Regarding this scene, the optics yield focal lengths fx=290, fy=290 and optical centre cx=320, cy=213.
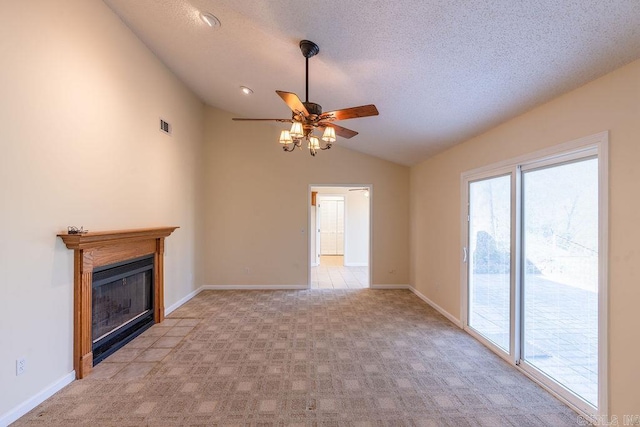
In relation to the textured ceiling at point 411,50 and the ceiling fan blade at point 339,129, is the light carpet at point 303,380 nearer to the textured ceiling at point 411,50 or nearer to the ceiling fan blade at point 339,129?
the ceiling fan blade at point 339,129

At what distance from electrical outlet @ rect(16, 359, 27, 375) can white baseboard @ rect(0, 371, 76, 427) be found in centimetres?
23

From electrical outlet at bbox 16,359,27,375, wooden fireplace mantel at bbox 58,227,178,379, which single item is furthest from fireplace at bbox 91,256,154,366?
electrical outlet at bbox 16,359,27,375

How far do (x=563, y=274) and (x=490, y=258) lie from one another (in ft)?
3.21

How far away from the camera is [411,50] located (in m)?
2.26

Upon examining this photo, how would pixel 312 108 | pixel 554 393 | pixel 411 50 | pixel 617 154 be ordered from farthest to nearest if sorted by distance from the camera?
pixel 312 108 → pixel 554 393 → pixel 411 50 → pixel 617 154

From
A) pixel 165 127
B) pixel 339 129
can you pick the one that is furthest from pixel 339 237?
pixel 339 129

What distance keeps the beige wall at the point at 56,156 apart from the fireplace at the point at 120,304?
0.38m

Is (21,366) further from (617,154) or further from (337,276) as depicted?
(337,276)

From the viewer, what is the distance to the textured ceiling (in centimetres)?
170

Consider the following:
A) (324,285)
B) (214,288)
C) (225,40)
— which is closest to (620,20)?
(225,40)

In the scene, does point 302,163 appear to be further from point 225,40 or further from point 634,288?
point 634,288

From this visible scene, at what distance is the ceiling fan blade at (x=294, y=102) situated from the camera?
222 centimetres

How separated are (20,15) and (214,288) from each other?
4.61 meters

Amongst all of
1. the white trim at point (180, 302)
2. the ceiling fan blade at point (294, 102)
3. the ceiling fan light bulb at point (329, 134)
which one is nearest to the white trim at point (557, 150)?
the ceiling fan light bulb at point (329, 134)
